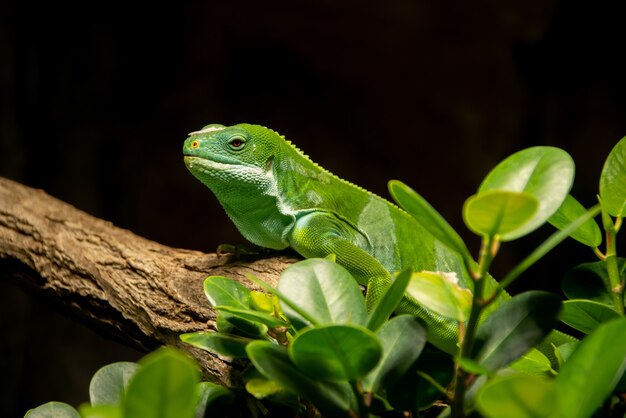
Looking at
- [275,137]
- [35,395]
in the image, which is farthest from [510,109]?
[35,395]

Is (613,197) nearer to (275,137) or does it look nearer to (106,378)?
(106,378)

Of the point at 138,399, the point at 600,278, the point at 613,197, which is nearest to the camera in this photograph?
the point at 138,399

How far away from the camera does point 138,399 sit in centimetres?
66

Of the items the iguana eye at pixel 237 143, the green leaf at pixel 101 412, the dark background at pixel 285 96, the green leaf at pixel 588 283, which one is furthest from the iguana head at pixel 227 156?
the dark background at pixel 285 96

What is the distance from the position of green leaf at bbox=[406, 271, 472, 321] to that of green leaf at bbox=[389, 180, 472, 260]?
0.07 meters

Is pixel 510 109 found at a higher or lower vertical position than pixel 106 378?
higher

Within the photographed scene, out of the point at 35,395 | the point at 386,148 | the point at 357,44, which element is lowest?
the point at 35,395

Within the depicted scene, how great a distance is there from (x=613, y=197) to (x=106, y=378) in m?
0.99

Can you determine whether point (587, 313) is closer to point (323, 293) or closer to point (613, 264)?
point (613, 264)

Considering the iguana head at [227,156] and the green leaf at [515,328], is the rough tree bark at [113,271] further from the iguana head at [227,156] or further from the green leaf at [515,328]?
the green leaf at [515,328]

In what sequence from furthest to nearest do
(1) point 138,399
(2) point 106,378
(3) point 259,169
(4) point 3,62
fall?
1. (4) point 3,62
2. (3) point 259,169
3. (2) point 106,378
4. (1) point 138,399

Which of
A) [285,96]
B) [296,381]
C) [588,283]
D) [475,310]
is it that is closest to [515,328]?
[475,310]

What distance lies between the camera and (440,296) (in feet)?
2.89

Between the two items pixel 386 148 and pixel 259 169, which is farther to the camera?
pixel 386 148
